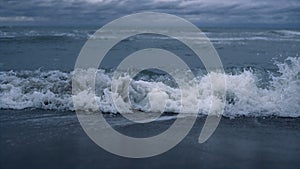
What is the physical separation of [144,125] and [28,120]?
1.99 metres

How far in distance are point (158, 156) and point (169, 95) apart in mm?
3429

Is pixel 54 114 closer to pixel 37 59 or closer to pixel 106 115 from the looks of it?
pixel 106 115

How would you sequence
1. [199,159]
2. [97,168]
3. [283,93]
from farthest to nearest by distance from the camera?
[283,93]
[199,159]
[97,168]

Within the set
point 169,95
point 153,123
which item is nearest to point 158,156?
point 153,123

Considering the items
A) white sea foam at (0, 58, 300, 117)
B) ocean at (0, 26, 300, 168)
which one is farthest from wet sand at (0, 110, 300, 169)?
white sea foam at (0, 58, 300, 117)

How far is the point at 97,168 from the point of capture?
16.3 feet

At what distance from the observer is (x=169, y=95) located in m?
8.77

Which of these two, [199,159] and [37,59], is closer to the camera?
[199,159]

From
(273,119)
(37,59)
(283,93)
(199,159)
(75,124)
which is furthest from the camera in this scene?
(37,59)

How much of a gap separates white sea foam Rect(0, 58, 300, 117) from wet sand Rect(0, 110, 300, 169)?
0.53 metres

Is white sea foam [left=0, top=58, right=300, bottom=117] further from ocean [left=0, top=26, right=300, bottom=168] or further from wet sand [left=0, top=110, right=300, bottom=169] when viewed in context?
wet sand [left=0, top=110, right=300, bottom=169]

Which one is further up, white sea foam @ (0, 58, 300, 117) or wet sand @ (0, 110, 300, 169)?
white sea foam @ (0, 58, 300, 117)

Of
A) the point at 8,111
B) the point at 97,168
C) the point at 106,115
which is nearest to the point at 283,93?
the point at 106,115

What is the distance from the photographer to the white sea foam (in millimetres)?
7973
